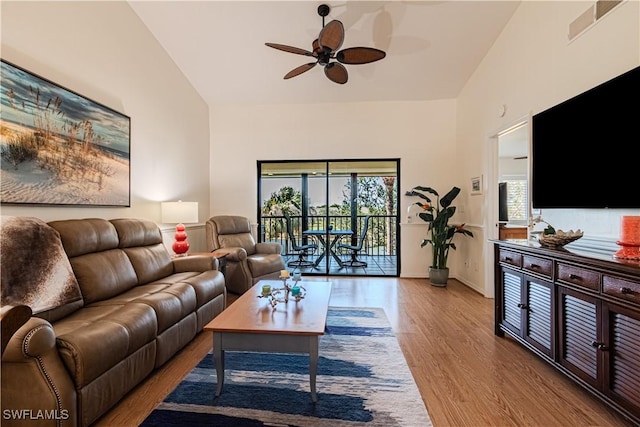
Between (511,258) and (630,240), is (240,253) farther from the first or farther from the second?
(630,240)

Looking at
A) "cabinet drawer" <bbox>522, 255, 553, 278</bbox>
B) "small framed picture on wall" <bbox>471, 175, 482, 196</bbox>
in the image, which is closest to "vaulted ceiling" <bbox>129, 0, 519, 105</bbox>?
"small framed picture on wall" <bbox>471, 175, 482, 196</bbox>

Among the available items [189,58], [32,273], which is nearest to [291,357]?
[32,273]

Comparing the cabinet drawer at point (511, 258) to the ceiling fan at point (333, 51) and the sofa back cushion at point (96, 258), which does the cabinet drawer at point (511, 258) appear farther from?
the sofa back cushion at point (96, 258)

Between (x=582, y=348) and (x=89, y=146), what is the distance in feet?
13.1

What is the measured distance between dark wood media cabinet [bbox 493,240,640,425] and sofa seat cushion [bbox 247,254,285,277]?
2780mm

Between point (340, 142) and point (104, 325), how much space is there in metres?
4.26

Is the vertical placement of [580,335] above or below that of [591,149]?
below

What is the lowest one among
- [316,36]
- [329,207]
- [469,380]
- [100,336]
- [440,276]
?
[469,380]

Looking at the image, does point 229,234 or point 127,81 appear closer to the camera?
point 127,81

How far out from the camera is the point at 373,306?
3.64m

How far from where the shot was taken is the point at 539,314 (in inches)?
87.7

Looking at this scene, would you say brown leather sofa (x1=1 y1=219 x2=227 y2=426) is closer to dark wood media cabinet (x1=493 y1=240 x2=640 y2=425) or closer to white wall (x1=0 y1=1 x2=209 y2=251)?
white wall (x1=0 y1=1 x2=209 y2=251)

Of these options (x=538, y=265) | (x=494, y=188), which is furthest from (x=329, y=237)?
(x=538, y=265)
